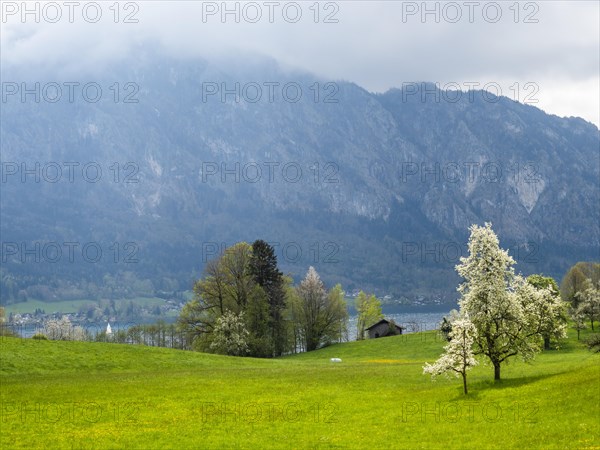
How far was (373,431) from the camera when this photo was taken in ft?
123

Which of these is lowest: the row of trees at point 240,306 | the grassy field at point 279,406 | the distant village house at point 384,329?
the grassy field at point 279,406

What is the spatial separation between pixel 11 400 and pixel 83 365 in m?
20.3

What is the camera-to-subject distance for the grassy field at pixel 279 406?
1369 inches

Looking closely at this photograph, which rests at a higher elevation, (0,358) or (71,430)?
(0,358)

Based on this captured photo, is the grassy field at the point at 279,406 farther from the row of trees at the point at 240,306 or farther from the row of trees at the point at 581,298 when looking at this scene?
the row of trees at the point at 581,298

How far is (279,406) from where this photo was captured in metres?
45.8

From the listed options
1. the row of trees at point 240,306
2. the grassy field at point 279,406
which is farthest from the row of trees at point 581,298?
the row of trees at point 240,306

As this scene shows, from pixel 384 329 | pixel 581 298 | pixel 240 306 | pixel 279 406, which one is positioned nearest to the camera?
pixel 279 406

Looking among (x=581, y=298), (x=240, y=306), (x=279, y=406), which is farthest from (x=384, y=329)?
(x=279, y=406)

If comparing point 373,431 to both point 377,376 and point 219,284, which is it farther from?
point 219,284

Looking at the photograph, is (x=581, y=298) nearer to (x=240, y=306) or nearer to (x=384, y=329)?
(x=384, y=329)

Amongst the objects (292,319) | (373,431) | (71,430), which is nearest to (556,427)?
(373,431)

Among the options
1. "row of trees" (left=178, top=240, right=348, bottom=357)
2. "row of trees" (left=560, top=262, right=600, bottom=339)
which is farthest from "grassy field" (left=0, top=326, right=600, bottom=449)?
"row of trees" (left=560, top=262, right=600, bottom=339)

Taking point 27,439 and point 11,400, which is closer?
point 27,439
